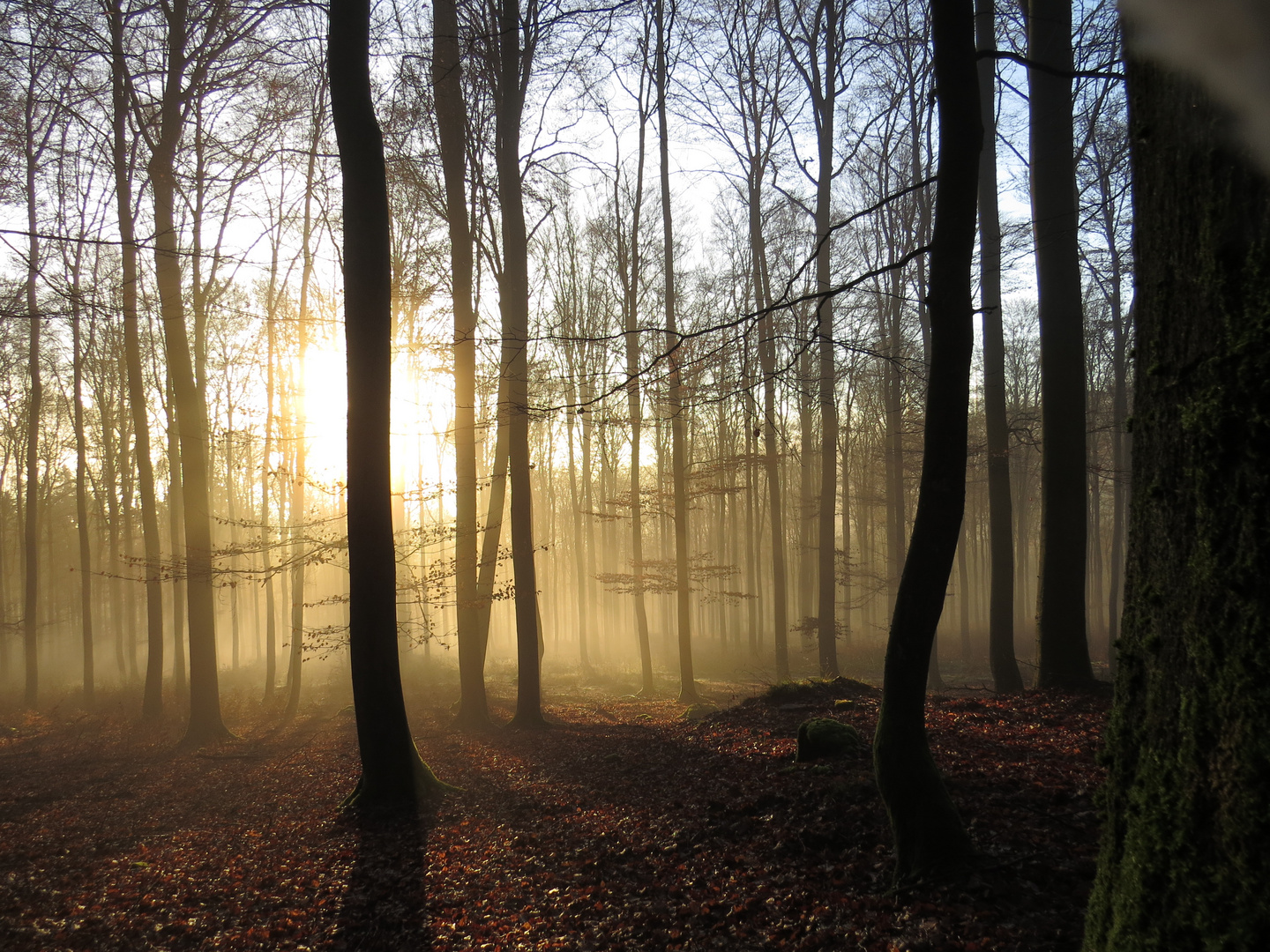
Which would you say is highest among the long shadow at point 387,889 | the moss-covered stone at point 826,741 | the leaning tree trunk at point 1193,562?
the leaning tree trunk at point 1193,562

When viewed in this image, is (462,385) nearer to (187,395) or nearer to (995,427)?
(187,395)

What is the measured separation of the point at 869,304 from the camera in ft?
64.0

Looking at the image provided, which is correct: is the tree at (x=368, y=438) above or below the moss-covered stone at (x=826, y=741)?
above

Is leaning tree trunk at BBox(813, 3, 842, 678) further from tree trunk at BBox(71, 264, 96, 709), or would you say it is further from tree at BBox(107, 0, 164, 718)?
tree trunk at BBox(71, 264, 96, 709)

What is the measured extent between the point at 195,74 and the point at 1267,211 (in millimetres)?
14249

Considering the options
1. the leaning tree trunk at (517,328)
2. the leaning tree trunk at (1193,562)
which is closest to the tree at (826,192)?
the leaning tree trunk at (517,328)

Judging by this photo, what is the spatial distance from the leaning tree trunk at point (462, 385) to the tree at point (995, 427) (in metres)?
8.10

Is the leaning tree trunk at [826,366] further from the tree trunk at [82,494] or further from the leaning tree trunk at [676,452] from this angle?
the tree trunk at [82,494]

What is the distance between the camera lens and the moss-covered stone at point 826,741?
6211 mm

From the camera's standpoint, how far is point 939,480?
12.5 ft

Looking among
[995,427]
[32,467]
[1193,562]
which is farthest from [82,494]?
[1193,562]

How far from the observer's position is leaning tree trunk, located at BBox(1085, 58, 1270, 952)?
1.56 metres

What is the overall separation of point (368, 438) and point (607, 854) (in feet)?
14.2

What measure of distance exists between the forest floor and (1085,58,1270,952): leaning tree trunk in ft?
5.51
